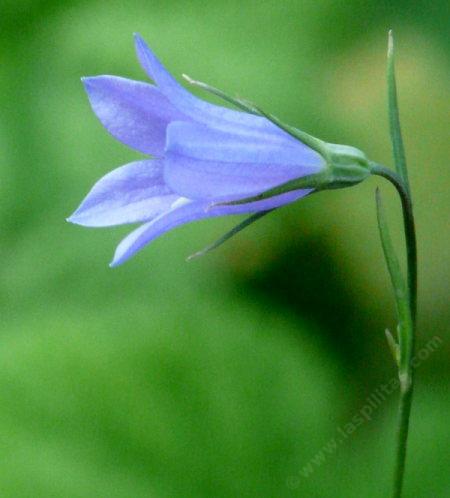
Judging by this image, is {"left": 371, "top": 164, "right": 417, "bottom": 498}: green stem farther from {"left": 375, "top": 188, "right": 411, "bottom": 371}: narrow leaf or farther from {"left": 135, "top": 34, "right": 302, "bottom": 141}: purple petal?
{"left": 135, "top": 34, "right": 302, "bottom": 141}: purple petal

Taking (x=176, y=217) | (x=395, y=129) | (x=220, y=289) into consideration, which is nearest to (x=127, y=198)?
(x=176, y=217)

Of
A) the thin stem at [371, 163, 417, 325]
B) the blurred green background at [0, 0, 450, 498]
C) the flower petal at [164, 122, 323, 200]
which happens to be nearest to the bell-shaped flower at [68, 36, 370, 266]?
the flower petal at [164, 122, 323, 200]

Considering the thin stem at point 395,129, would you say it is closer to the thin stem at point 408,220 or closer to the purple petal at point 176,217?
the thin stem at point 408,220

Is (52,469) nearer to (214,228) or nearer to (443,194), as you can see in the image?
(214,228)

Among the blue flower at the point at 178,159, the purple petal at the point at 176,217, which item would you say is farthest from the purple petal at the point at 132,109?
the purple petal at the point at 176,217

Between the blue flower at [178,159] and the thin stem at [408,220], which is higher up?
the blue flower at [178,159]

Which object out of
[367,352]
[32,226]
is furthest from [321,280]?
[32,226]
